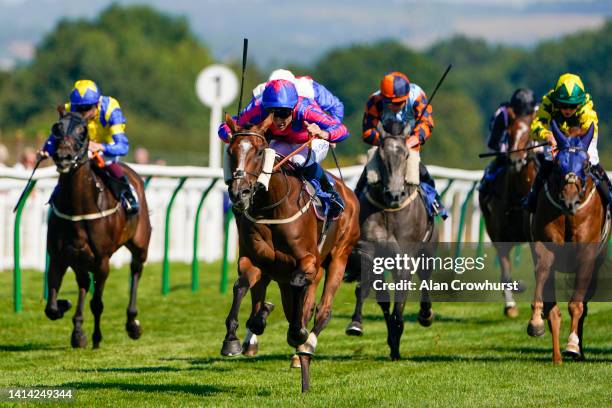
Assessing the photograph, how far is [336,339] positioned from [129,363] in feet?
6.70

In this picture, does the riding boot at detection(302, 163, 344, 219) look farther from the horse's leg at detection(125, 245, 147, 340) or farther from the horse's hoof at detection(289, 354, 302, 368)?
the horse's leg at detection(125, 245, 147, 340)

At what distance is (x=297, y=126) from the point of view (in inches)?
326

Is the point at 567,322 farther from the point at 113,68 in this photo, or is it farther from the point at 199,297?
the point at 113,68

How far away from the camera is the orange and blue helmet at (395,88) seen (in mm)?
9852

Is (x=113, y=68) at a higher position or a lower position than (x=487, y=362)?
higher

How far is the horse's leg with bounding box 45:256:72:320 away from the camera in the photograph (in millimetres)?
9766

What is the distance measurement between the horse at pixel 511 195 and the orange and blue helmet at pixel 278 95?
165 inches

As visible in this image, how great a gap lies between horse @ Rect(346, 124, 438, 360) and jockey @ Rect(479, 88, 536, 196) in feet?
6.72

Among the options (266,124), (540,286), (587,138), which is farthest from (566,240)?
(266,124)

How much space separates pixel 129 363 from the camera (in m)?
9.35

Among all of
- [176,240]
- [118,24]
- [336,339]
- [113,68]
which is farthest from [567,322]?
[118,24]

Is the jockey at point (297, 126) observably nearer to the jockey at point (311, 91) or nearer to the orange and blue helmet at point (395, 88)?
the jockey at point (311, 91)

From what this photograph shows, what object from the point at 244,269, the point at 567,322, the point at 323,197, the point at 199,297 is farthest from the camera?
the point at 199,297

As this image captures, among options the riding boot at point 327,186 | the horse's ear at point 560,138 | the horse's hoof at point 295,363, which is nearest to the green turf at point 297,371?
the horse's hoof at point 295,363
